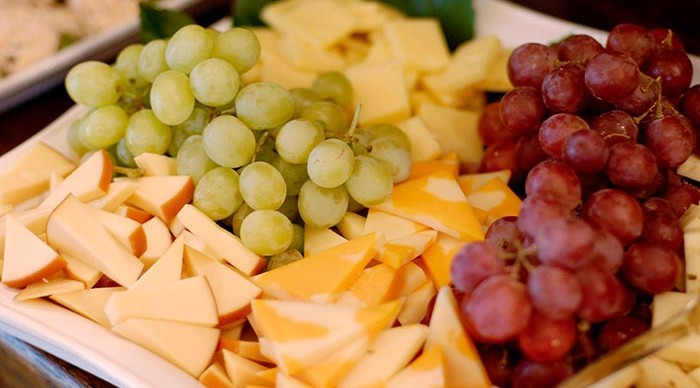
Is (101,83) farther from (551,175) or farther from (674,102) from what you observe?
(674,102)

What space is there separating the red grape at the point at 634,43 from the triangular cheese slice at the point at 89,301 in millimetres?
666

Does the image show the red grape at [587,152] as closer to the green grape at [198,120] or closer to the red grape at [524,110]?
the red grape at [524,110]

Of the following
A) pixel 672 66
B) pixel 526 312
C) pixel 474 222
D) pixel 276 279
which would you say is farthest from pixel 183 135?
pixel 672 66

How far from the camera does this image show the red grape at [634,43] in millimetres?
832

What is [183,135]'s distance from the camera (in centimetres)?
89

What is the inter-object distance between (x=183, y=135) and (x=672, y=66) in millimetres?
626

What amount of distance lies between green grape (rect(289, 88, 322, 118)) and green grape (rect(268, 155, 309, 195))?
114 millimetres

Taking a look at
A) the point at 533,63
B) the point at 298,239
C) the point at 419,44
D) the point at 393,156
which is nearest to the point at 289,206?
the point at 298,239

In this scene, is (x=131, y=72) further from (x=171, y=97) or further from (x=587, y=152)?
(x=587, y=152)

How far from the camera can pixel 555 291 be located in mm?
561

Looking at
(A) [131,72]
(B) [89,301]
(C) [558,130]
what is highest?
(C) [558,130]

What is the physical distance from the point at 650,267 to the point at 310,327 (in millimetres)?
326

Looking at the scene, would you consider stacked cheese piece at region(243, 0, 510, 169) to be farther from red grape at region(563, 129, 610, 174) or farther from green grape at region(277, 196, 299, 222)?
red grape at region(563, 129, 610, 174)

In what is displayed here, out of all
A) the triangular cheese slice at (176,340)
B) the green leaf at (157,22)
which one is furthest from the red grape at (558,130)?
the green leaf at (157,22)
